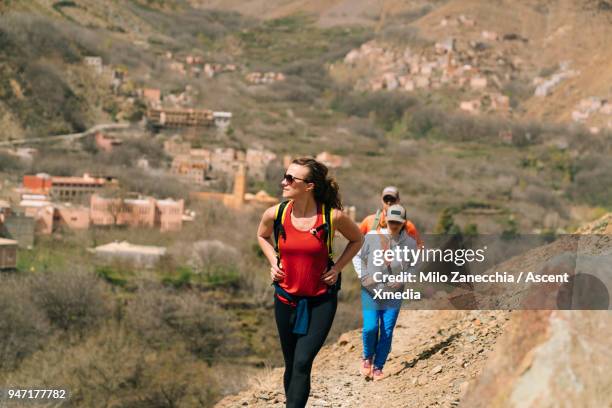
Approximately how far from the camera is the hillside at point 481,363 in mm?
2471

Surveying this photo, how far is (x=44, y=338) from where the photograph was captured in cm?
2273

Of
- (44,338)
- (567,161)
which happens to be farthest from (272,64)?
(44,338)

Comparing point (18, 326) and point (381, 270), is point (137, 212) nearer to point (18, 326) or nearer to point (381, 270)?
point (18, 326)

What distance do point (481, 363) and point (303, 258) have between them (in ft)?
4.34

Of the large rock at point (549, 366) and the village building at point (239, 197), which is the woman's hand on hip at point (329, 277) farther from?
the village building at point (239, 197)

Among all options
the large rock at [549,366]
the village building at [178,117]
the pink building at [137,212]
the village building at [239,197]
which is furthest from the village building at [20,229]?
the large rock at [549,366]

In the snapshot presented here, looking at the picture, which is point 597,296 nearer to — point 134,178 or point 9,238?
point 9,238

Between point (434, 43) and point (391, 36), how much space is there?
17.7 feet

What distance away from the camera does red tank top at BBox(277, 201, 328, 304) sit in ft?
11.5

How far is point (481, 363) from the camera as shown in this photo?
4.48 metres

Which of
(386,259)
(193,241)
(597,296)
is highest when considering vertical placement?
(597,296)

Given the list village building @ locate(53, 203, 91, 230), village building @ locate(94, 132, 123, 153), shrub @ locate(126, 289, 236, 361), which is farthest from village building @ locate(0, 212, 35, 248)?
village building @ locate(94, 132, 123, 153)

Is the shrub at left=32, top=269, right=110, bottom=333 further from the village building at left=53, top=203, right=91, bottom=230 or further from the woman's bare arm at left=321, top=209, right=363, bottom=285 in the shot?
the woman's bare arm at left=321, top=209, right=363, bottom=285

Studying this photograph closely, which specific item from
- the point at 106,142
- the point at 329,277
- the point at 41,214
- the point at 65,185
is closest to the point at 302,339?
the point at 329,277
